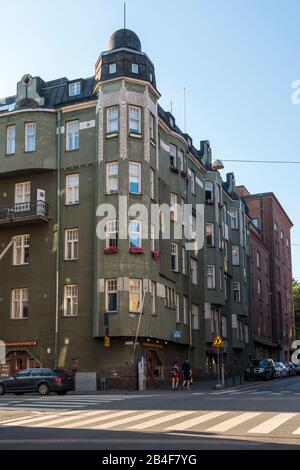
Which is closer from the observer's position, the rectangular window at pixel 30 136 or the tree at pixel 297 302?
the rectangular window at pixel 30 136

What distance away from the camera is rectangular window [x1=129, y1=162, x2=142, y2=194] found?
1411 inches

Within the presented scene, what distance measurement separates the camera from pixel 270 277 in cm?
7900

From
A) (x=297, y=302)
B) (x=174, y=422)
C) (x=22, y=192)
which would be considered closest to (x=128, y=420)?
(x=174, y=422)

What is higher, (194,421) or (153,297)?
(153,297)

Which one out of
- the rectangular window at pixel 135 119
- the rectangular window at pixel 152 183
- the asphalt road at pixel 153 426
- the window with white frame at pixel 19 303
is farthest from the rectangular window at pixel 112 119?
the asphalt road at pixel 153 426

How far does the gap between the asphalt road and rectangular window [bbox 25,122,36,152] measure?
20.9 meters

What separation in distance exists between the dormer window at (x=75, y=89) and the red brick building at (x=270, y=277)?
34227mm

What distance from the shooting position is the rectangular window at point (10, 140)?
1541 inches

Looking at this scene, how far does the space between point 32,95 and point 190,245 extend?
615 inches

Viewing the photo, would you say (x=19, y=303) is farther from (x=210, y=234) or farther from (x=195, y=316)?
(x=210, y=234)

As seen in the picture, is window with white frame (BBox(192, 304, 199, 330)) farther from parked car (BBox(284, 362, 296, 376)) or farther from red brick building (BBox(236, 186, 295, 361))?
red brick building (BBox(236, 186, 295, 361))

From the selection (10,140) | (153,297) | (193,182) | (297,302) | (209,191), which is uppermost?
(10,140)

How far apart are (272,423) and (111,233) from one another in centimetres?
2215

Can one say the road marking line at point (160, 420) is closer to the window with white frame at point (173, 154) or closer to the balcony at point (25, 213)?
the balcony at point (25, 213)
